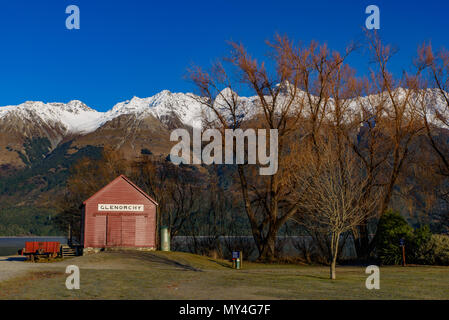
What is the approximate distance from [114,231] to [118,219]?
3.56ft

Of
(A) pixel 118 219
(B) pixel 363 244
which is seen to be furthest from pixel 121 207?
(B) pixel 363 244

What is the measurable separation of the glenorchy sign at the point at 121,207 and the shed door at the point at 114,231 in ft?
2.52

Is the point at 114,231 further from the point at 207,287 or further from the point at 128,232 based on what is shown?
the point at 207,287

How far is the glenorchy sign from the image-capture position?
44.0m

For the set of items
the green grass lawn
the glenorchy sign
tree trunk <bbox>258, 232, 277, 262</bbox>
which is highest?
the glenorchy sign

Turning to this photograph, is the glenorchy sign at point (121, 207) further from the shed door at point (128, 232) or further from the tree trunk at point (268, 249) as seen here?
the tree trunk at point (268, 249)

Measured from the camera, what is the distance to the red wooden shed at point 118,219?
43.7 metres

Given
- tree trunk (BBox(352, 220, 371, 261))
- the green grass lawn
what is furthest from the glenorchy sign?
tree trunk (BBox(352, 220, 371, 261))

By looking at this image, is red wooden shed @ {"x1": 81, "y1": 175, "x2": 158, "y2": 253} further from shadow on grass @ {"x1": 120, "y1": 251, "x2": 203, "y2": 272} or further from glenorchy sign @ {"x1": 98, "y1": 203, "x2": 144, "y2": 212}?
shadow on grass @ {"x1": 120, "y1": 251, "x2": 203, "y2": 272}

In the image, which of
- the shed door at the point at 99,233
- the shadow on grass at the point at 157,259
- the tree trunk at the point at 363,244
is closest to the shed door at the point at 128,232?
the shed door at the point at 99,233

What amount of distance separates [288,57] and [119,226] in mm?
20739

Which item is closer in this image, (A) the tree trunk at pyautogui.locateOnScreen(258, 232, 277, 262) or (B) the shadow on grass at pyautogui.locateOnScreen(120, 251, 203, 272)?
(B) the shadow on grass at pyautogui.locateOnScreen(120, 251, 203, 272)
